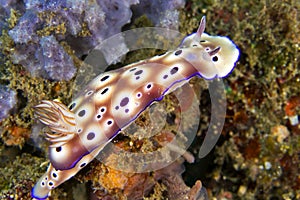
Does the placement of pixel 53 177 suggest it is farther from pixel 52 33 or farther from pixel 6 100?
pixel 52 33

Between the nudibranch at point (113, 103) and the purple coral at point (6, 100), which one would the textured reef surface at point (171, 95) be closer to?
the purple coral at point (6, 100)

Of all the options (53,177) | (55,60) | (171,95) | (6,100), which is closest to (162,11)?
(171,95)

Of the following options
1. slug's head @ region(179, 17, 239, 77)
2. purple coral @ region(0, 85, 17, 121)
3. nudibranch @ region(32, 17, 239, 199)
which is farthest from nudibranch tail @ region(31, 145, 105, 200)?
slug's head @ region(179, 17, 239, 77)

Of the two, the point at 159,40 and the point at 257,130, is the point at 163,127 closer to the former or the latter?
the point at 159,40

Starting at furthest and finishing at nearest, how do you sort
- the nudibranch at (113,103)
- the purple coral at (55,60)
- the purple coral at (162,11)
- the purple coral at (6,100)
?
the purple coral at (162,11)
the purple coral at (6,100)
the purple coral at (55,60)
the nudibranch at (113,103)

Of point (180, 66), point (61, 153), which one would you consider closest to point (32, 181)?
point (61, 153)

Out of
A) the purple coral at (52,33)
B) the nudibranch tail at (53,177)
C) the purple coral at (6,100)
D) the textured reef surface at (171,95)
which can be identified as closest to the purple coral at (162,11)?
the textured reef surface at (171,95)
